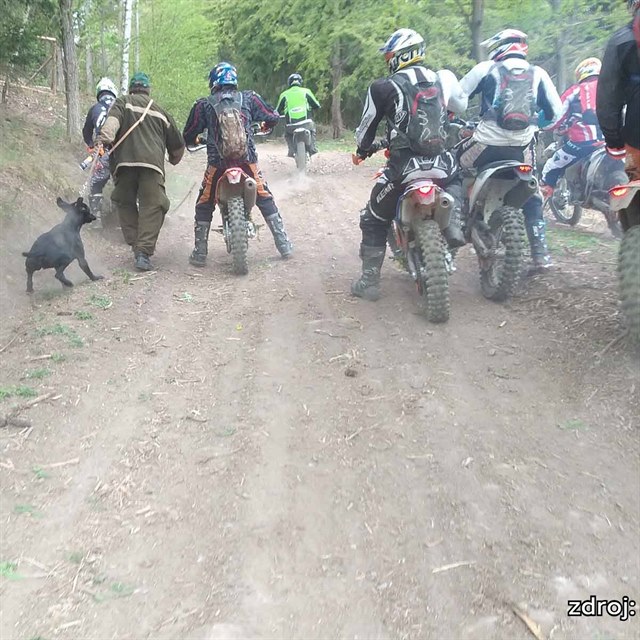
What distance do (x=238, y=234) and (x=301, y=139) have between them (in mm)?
9497

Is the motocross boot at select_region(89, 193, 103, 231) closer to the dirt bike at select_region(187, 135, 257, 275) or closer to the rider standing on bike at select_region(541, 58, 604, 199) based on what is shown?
the dirt bike at select_region(187, 135, 257, 275)

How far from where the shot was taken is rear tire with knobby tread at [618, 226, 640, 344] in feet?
12.9

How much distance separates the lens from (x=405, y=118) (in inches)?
216

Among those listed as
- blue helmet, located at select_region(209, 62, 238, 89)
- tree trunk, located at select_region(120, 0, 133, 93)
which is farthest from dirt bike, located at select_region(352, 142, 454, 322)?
tree trunk, located at select_region(120, 0, 133, 93)

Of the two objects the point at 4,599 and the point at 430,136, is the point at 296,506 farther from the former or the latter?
the point at 430,136

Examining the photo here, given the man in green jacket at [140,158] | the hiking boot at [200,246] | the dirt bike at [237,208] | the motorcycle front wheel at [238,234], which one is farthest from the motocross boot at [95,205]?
the motorcycle front wheel at [238,234]

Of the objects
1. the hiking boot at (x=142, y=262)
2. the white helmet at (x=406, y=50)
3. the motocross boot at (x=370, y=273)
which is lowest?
the hiking boot at (x=142, y=262)

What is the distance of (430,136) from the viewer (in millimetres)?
5441

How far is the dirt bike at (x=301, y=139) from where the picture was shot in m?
15.9

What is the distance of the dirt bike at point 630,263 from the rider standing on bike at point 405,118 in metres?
1.70

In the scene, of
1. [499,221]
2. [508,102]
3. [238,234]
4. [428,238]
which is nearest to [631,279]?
[428,238]

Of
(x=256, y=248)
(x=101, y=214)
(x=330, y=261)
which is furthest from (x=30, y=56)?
(x=330, y=261)

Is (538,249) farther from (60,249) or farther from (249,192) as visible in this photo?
(60,249)

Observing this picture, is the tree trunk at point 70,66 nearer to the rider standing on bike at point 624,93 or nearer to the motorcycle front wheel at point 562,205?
the motorcycle front wheel at point 562,205
